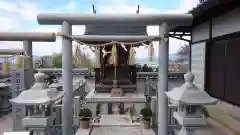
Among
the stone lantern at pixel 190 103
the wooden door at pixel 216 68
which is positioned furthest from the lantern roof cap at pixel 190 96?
the wooden door at pixel 216 68

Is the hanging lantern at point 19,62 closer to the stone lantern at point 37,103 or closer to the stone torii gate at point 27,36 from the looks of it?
the stone torii gate at point 27,36

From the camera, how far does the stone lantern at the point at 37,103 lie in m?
4.05

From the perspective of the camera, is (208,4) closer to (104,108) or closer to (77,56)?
(77,56)

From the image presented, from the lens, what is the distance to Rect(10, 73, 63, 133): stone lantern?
405 centimetres

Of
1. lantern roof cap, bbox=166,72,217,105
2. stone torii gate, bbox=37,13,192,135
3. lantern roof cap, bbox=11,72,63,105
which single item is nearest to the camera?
lantern roof cap, bbox=166,72,217,105

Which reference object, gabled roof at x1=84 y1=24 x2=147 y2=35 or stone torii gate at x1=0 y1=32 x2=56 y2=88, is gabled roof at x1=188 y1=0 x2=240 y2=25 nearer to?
gabled roof at x1=84 y1=24 x2=147 y2=35

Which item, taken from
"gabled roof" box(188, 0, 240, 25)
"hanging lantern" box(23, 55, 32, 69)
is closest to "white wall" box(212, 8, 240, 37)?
"gabled roof" box(188, 0, 240, 25)

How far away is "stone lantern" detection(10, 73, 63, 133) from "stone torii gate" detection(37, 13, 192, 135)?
1.35 metres

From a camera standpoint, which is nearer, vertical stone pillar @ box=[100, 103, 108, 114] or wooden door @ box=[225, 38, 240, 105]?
wooden door @ box=[225, 38, 240, 105]

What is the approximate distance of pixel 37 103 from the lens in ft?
13.1

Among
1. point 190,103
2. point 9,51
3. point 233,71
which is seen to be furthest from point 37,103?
point 233,71

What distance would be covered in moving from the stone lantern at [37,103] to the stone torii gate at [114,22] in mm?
1349

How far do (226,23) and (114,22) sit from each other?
5.21m

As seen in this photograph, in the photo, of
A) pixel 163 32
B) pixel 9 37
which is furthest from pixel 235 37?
pixel 9 37
